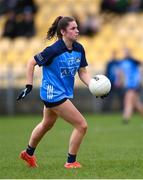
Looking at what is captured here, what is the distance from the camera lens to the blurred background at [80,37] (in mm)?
27312

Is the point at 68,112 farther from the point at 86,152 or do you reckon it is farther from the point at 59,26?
the point at 86,152

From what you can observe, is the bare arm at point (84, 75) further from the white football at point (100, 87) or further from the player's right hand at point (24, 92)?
the player's right hand at point (24, 92)

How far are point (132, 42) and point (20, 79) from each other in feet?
15.8

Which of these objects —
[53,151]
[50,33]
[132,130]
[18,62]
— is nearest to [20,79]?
[18,62]

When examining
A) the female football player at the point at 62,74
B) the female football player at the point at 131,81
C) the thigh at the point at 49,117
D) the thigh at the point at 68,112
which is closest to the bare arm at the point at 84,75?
the female football player at the point at 62,74

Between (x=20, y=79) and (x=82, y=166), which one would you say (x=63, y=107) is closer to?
(x=82, y=166)

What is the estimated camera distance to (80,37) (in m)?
29.2

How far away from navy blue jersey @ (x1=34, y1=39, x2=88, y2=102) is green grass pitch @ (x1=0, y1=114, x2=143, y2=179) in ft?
3.61

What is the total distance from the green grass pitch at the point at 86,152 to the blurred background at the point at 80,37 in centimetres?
416

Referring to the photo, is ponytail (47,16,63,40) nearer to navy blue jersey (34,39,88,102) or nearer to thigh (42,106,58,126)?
navy blue jersey (34,39,88,102)

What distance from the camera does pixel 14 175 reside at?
1041cm

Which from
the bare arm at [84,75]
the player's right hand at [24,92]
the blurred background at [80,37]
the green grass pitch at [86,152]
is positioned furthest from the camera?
the blurred background at [80,37]

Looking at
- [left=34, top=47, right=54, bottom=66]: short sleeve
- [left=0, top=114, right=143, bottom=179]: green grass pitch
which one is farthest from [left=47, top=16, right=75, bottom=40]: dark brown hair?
[left=0, top=114, right=143, bottom=179]: green grass pitch

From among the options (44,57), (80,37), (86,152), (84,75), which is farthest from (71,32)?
(80,37)
